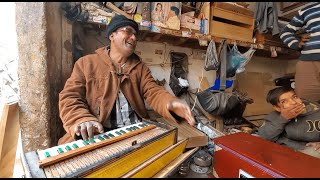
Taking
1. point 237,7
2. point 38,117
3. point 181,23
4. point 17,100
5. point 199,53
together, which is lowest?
point 38,117

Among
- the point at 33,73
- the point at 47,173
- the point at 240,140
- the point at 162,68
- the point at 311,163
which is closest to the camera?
the point at 47,173

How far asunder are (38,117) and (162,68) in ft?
5.28

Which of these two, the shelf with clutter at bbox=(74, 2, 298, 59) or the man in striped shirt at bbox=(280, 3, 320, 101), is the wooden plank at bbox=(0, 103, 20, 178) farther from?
the man in striped shirt at bbox=(280, 3, 320, 101)

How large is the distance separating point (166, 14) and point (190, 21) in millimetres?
360

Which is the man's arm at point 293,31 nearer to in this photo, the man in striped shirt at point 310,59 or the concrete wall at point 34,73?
the man in striped shirt at point 310,59

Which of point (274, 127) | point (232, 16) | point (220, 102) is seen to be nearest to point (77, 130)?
point (274, 127)

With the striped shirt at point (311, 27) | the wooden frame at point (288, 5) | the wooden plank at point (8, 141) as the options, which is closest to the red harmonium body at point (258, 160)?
the wooden plank at point (8, 141)

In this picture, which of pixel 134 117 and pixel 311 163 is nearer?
pixel 311 163

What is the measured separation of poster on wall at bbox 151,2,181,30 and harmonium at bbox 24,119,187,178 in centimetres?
160

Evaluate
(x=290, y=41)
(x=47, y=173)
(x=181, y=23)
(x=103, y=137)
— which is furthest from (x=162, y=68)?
(x=47, y=173)

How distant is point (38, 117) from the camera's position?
1.54 m

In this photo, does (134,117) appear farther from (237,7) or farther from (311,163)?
(237,7)

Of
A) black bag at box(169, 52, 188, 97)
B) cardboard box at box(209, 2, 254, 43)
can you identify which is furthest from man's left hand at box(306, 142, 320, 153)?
cardboard box at box(209, 2, 254, 43)

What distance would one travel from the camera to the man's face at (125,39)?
4.96ft
